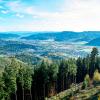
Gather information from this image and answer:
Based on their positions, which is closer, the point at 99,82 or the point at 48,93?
the point at 99,82

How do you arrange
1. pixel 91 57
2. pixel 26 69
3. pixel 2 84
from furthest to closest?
pixel 91 57
pixel 26 69
pixel 2 84

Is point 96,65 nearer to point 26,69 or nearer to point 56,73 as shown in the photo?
point 56,73

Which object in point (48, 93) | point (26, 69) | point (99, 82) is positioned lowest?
point (48, 93)

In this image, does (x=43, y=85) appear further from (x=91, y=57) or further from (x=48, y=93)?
(x=91, y=57)

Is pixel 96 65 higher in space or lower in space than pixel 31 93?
higher

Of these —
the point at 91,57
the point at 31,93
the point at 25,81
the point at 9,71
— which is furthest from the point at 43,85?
the point at 91,57

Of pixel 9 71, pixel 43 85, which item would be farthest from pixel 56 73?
pixel 9 71

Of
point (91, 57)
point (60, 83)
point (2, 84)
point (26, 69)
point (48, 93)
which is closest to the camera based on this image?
point (2, 84)
